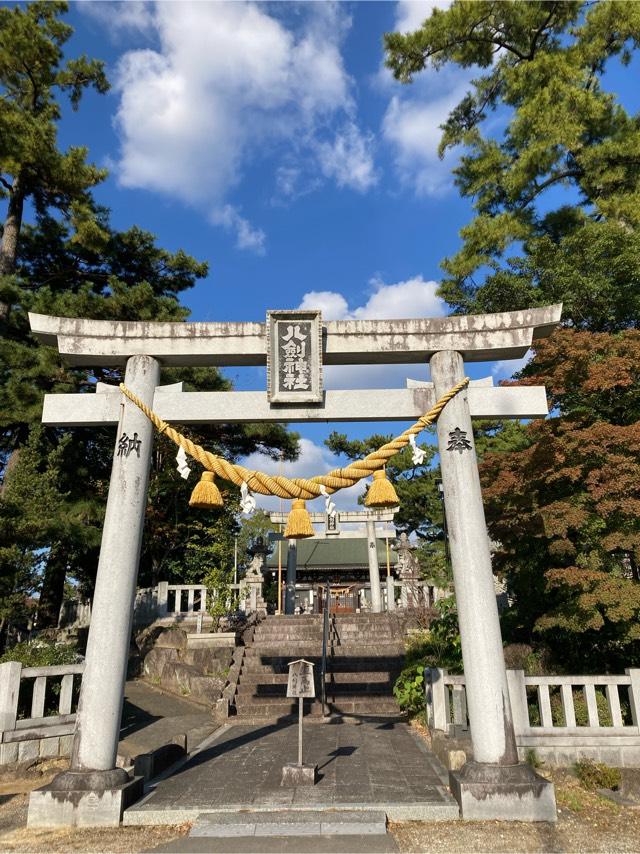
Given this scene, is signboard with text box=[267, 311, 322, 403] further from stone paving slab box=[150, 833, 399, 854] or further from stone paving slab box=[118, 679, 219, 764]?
stone paving slab box=[118, 679, 219, 764]

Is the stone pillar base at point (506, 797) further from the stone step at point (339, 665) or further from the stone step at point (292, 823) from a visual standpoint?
the stone step at point (339, 665)

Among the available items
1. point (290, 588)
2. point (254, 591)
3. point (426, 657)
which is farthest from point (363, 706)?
point (290, 588)

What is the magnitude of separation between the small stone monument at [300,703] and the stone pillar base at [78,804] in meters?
1.75

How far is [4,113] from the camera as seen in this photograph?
500 inches

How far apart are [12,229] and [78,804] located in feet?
48.0

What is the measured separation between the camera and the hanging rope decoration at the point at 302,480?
597cm

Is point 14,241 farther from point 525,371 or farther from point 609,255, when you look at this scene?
point 609,255

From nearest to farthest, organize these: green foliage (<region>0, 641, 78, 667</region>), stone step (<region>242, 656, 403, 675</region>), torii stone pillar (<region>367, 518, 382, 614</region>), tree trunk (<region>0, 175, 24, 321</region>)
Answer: green foliage (<region>0, 641, 78, 667</region>) → stone step (<region>242, 656, 403, 675</region>) → tree trunk (<region>0, 175, 24, 321</region>) → torii stone pillar (<region>367, 518, 382, 614</region>)

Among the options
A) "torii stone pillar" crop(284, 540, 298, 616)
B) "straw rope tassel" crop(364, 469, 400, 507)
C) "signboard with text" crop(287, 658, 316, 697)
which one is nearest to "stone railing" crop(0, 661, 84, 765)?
"signboard with text" crop(287, 658, 316, 697)

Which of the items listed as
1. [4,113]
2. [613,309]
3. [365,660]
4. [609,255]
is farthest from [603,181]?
[4,113]

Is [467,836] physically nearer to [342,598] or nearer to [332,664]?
[332,664]

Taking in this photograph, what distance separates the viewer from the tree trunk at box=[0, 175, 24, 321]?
1405 centimetres

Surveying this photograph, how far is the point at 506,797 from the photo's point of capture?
16.2 feet

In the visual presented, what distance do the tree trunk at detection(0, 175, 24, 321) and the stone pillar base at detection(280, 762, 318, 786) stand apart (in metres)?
14.1
